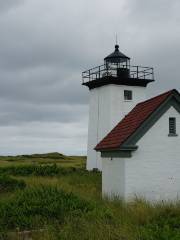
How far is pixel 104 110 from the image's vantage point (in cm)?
2991

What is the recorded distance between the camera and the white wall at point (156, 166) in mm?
15633

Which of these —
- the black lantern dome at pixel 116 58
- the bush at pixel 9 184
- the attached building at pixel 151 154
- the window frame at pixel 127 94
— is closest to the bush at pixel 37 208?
the attached building at pixel 151 154

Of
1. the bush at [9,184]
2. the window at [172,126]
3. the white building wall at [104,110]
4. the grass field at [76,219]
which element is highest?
the white building wall at [104,110]

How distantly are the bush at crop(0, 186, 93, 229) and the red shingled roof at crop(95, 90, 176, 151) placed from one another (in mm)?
3309

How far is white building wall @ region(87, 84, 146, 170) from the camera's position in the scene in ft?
96.3

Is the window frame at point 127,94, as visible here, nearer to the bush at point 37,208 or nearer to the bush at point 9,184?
the bush at point 9,184

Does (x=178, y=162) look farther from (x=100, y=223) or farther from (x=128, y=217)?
(x=100, y=223)

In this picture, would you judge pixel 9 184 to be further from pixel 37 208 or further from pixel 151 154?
pixel 37 208

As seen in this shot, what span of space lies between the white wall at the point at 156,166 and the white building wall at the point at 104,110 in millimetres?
12700

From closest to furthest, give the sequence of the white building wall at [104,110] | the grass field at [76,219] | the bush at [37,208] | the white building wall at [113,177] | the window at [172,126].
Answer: the grass field at [76,219] < the bush at [37,208] < the white building wall at [113,177] < the window at [172,126] < the white building wall at [104,110]

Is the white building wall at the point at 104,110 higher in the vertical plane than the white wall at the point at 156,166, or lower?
higher

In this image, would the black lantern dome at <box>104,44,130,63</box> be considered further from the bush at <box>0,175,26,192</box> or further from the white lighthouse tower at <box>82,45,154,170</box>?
the bush at <box>0,175,26,192</box>

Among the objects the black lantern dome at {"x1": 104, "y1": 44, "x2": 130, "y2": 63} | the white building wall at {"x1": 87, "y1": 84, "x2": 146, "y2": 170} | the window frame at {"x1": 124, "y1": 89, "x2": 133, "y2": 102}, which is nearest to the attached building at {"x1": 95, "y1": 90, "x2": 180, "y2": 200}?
the white building wall at {"x1": 87, "y1": 84, "x2": 146, "y2": 170}

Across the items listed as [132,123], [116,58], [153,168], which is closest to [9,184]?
[132,123]
